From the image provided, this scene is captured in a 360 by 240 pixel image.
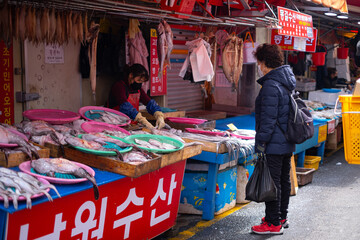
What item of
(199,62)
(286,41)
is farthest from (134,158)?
(286,41)

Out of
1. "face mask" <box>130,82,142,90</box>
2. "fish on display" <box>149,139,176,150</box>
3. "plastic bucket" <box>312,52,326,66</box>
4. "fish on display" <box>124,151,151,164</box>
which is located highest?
"plastic bucket" <box>312,52,326,66</box>

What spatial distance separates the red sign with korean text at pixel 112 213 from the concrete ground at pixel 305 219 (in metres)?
0.53

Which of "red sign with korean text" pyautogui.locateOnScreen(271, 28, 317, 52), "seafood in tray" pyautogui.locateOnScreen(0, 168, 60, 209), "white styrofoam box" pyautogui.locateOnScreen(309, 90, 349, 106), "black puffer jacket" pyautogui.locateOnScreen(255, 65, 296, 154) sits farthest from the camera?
"white styrofoam box" pyautogui.locateOnScreen(309, 90, 349, 106)

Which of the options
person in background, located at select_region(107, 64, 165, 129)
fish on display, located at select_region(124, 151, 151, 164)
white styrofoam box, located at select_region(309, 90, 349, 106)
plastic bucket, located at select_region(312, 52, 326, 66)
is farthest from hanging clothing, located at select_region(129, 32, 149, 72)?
white styrofoam box, located at select_region(309, 90, 349, 106)

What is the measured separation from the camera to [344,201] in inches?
274

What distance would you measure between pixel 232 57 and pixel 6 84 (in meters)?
3.92

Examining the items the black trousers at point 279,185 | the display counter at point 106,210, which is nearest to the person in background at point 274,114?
the black trousers at point 279,185

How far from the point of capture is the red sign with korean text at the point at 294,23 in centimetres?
759

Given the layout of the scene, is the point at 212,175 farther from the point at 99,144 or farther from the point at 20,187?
the point at 20,187

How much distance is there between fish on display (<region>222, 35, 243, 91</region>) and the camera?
7.98 m

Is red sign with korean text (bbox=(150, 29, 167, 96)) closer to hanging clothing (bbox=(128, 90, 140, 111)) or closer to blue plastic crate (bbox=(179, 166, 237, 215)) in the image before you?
hanging clothing (bbox=(128, 90, 140, 111))

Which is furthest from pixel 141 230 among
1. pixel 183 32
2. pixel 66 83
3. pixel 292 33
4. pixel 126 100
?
pixel 183 32

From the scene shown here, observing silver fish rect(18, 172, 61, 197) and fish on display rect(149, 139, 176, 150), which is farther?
fish on display rect(149, 139, 176, 150)

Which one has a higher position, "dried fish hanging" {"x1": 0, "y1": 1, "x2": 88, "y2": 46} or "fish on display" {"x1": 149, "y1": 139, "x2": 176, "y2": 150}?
"dried fish hanging" {"x1": 0, "y1": 1, "x2": 88, "y2": 46}
